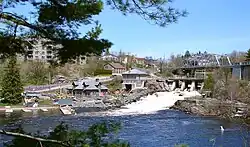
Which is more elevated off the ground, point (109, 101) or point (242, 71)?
point (242, 71)

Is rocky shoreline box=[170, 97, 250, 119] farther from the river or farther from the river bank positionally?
the river

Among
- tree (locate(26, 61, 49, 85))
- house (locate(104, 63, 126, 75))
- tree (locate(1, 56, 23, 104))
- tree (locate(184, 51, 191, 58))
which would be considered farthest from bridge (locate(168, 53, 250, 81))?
tree (locate(1, 56, 23, 104))

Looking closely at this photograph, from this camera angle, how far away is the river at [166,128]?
17.5 meters

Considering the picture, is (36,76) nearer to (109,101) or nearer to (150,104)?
(109,101)

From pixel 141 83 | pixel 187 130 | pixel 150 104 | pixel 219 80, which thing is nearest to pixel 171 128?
pixel 187 130

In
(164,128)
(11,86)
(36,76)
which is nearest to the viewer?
(164,128)

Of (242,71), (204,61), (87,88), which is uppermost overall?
(204,61)

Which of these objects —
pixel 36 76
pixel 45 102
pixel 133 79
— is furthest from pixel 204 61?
pixel 45 102

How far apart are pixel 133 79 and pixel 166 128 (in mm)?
24442

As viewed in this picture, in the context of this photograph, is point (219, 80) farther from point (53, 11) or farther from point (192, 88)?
point (53, 11)

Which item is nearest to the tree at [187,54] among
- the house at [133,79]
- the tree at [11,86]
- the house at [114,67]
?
the house at [114,67]

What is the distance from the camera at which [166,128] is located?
852 inches

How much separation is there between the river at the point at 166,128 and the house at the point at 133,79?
56.8 ft

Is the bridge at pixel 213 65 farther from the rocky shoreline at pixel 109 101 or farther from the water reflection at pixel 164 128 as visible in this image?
the water reflection at pixel 164 128
